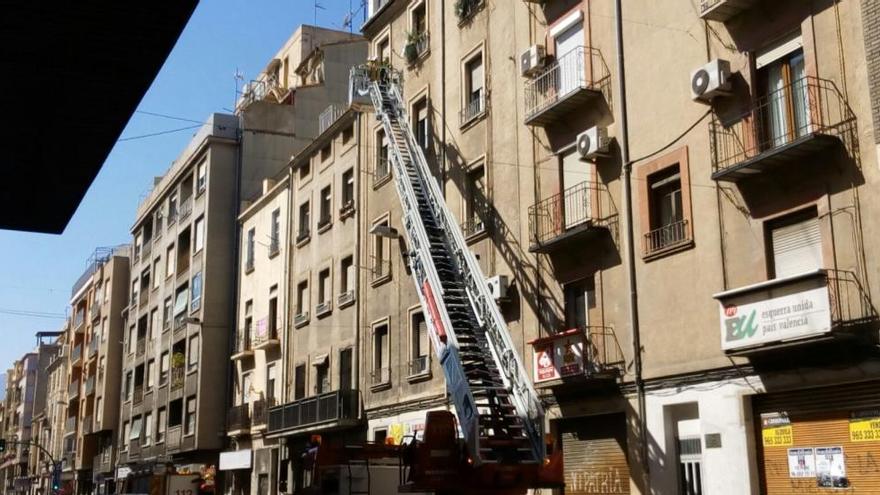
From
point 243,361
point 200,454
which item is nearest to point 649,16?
point 243,361

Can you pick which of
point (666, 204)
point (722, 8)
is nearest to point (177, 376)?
point (666, 204)

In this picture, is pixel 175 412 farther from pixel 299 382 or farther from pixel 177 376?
pixel 299 382

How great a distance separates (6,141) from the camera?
5.25 m

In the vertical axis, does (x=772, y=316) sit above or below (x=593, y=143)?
below

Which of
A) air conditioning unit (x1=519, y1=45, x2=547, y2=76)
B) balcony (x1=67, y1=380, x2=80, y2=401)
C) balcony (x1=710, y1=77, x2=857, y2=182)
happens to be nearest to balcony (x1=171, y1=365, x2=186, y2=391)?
balcony (x1=67, y1=380, x2=80, y2=401)

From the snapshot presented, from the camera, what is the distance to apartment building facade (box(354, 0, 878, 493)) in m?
16.2

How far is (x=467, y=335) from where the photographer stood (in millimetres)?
22094

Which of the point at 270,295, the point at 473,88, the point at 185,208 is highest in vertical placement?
the point at 185,208

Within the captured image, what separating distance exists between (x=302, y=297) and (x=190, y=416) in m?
13.4

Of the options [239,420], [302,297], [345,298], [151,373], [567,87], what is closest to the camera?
[567,87]

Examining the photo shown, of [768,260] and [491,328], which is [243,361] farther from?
[768,260]

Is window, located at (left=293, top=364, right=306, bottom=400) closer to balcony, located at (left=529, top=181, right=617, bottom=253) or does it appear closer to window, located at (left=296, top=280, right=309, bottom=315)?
window, located at (left=296, top=280, right=309, bottom=315)

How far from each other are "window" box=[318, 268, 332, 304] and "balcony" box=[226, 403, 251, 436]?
8459mm

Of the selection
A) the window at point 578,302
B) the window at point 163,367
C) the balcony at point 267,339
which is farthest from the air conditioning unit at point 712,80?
the window at point 163,367
